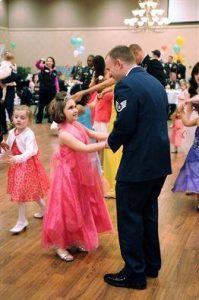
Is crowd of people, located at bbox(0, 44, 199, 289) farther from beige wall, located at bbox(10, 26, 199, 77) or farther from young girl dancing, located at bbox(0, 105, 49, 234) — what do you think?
beige wall, located at bbox(10, 26, 199, 77)

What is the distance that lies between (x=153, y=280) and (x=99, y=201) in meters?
0.69

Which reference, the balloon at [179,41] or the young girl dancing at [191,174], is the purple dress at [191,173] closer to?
the young girl dancing at [191,174]

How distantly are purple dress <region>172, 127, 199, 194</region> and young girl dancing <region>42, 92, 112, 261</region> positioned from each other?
1.32 meters

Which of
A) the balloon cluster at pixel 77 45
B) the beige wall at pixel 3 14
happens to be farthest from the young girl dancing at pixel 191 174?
the beige wall at pixel 3 14

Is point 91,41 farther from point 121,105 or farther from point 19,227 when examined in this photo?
point 121,105

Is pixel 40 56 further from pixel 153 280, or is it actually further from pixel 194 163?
pixel 153 280

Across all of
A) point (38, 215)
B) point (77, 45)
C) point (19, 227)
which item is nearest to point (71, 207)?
point (19, 227)

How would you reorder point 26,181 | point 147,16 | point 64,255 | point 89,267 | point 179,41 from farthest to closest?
1. point 179,41
2. point 147,16
3. point 26,181
4. point 64,255
5. point 89,267

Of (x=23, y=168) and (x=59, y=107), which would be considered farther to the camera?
(x=23, y=168)

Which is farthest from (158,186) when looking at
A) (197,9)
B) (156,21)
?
(197,9)

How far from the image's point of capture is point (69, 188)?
9.59 feet

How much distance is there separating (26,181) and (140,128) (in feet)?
4.54

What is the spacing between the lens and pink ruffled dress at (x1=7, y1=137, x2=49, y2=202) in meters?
3.35

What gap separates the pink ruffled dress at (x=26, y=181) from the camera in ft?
11.0
